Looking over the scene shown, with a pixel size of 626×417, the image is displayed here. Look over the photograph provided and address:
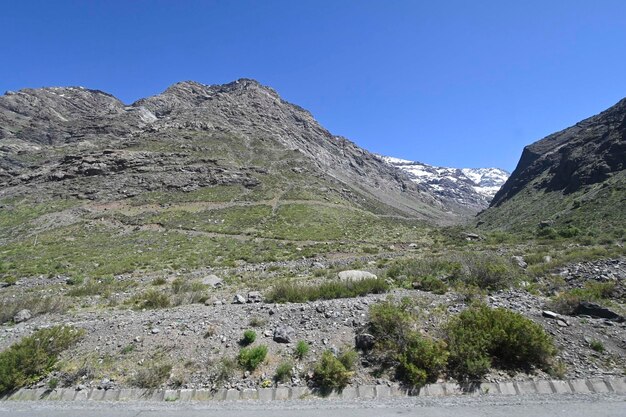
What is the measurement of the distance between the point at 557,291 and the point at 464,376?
8546mm

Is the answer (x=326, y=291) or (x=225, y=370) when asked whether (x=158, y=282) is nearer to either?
(x=326, y=291)

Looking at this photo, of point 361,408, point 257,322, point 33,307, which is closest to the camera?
point 361,408

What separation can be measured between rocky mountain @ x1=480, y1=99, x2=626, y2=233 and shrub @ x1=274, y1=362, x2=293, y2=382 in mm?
41132

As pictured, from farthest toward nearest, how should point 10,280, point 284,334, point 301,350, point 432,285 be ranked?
point 10,280 → point 432,285 → point 284,334 → point 301,350

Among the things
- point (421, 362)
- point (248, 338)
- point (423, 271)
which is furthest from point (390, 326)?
point (423, 271)

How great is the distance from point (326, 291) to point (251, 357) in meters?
5.36

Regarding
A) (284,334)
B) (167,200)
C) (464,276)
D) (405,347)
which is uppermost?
(167,200)

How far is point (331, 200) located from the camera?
74.3 m

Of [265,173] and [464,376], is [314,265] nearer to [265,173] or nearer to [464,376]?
[464,376]

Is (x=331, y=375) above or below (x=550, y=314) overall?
below

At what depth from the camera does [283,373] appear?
8578mm

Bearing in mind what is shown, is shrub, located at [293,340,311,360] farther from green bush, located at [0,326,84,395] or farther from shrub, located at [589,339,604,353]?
shrub, located at [589,339,604,353]

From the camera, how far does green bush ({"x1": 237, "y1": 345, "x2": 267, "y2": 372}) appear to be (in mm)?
8859

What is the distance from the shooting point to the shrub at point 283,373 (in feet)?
27.9
